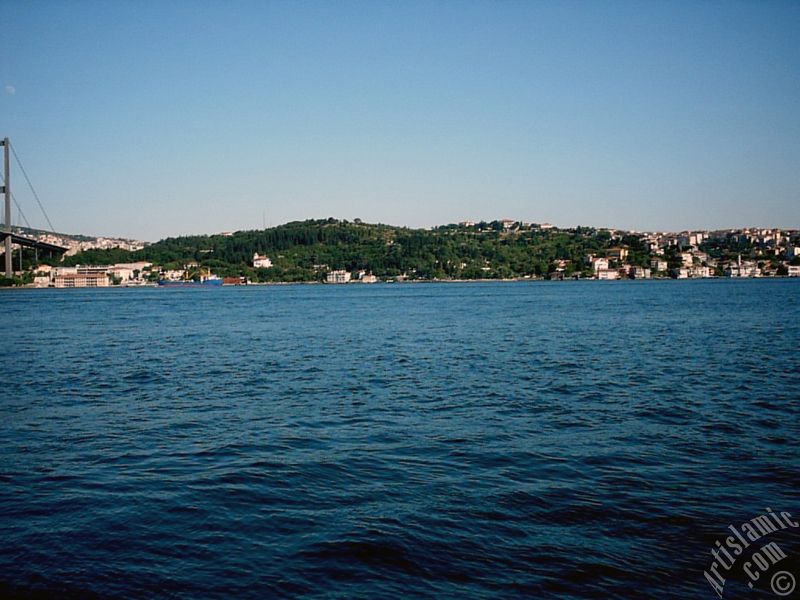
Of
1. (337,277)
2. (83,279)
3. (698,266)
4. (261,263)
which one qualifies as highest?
(698,266)

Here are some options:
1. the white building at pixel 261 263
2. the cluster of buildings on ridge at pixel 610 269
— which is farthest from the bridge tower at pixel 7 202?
the white building at pixel 261 263

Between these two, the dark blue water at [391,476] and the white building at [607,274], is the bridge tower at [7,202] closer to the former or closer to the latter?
the dark blue water at [391,476]

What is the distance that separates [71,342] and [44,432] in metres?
19.9

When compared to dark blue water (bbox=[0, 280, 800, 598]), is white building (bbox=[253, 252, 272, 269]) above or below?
above

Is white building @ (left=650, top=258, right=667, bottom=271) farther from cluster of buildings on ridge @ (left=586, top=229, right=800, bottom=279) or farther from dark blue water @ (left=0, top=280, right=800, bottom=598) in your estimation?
dark blue water @ (left=0, top=280, right=800, bottom=598)

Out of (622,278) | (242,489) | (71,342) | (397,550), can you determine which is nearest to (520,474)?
(397,550)

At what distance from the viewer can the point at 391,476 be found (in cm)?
931

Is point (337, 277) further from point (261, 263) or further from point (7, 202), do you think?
point (7, 202)

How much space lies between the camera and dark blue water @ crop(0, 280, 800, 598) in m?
6.49

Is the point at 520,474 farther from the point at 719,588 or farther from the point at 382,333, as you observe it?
the point at 382,333

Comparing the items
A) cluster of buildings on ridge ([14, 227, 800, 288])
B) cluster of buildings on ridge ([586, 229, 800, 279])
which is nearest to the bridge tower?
cluster of buildings on ridge ([14, 227, 800, 288])

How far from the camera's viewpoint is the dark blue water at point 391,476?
6.49 meters

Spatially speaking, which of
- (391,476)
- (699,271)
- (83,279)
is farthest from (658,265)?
(391,476)

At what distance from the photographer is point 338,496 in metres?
8.56
